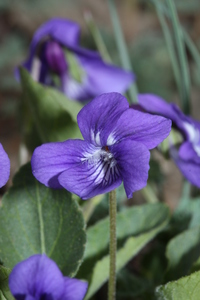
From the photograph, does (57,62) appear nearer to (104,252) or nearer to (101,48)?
(101,48)

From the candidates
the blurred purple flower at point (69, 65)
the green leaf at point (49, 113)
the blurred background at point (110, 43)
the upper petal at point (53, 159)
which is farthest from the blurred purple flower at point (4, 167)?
the blurred background at point (110, 43)

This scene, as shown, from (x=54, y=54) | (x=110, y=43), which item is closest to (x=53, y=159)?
(x=54, y=54)

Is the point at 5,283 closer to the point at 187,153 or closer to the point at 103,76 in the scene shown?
the point at 187,153

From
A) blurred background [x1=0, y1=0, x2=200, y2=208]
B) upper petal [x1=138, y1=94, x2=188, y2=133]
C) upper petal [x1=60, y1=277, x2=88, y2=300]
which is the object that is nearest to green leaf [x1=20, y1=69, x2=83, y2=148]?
upper petal [x1=138, y1=94, x2=188, y2=133]

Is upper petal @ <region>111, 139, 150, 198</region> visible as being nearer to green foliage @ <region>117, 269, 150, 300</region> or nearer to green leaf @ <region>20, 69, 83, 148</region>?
green leaf @ <region>20, 69, 83, 148</region>

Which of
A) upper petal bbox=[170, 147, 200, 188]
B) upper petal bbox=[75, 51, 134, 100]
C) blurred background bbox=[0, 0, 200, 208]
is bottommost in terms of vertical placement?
blurred background bbox=[0, 0, 200, 208]

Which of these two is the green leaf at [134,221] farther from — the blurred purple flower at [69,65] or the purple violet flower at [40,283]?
the blurred purple flower at [69,65]

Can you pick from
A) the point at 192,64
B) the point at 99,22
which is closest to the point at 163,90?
the point at 192,64
